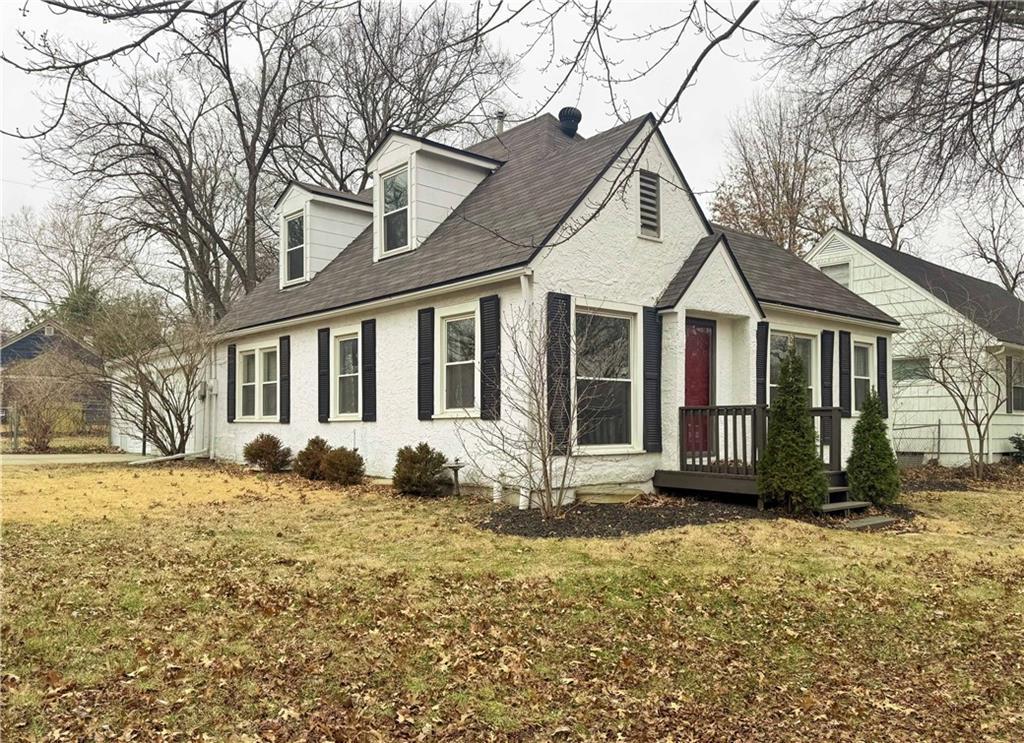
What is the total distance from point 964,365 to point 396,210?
12556mm

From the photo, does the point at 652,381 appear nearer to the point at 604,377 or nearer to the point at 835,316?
the point at 604,377

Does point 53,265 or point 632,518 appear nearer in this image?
point 632,518

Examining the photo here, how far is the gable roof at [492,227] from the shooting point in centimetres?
1069

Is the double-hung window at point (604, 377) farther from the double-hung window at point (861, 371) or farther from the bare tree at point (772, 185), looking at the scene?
the bare tree at point (772, 185)

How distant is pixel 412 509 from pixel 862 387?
1023 cm

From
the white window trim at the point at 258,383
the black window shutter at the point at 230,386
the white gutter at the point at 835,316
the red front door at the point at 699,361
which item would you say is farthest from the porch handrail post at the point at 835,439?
the black window shutter at the point at 230,386

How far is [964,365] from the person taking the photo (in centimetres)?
1728

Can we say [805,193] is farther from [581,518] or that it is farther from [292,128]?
[581,518]

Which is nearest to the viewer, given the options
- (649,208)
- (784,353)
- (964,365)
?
(649,208)

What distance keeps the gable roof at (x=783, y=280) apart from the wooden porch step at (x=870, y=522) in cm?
424

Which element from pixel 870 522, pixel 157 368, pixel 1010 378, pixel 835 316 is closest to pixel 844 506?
pixel 870 522

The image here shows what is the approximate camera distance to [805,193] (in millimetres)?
28844

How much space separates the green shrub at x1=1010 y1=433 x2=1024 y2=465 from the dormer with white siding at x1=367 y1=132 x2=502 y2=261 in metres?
14.3

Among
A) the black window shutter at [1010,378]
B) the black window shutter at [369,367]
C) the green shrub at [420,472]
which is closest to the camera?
the green shrub at [420,472]
